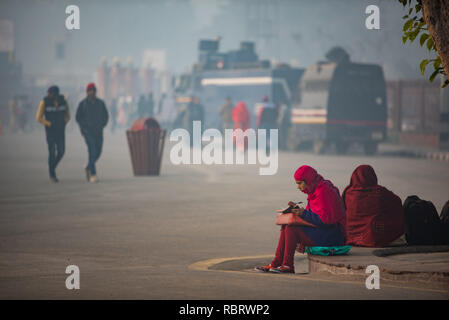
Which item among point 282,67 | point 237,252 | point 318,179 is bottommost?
point 237,252

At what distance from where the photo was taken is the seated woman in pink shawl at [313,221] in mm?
8820

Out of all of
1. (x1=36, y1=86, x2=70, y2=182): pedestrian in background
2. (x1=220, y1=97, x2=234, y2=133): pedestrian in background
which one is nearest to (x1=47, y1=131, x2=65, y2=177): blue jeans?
(x1=36, y1=86, x2=70, y2=182): pedestrian in background

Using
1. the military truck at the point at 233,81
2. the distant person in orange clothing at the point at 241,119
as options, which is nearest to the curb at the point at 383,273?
the military truck at the point at 233,81

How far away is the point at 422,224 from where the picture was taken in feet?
31.3

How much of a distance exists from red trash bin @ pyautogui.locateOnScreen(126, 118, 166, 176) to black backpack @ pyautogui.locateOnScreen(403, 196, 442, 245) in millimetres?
12113

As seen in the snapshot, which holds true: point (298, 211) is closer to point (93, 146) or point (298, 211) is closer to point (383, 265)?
point (383, 265)

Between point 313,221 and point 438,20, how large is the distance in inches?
87.6

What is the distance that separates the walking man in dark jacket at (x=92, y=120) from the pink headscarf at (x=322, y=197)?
11.4m

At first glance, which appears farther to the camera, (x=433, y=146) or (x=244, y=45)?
(x=244, y=45)

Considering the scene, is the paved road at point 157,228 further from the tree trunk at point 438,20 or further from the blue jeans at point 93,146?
the tree trunk at point 438,20

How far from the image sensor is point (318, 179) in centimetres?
890

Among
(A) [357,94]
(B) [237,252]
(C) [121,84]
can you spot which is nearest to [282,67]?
(A) [357,94]
